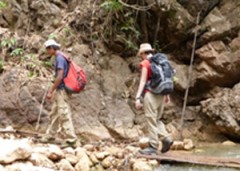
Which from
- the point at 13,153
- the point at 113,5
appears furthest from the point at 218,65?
the point at 13,153

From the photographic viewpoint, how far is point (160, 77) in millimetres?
6398

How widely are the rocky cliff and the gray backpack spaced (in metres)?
2.34

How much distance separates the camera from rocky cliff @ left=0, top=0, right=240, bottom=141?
28.5ft

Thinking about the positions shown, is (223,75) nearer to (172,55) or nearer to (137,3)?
(172,55)

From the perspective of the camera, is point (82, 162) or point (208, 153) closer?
point (82, 162)

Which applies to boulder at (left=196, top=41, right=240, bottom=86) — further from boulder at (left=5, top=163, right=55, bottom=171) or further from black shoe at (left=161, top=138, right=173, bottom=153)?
boulder at (left=5, top=163, right=55, bottom=171)

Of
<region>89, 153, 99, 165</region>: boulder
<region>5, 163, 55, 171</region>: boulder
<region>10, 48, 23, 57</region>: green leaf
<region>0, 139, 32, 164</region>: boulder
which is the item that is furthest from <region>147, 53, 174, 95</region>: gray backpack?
<region>10, 48, 23, 57</region>: green leaf

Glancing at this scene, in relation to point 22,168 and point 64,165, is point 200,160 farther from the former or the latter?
point 22,168

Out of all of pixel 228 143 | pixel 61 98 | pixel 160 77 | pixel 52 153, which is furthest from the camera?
pixel 228 143

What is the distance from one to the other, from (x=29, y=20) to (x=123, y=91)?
335cm

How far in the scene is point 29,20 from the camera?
1076 cm

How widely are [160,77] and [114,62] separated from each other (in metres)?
3.43

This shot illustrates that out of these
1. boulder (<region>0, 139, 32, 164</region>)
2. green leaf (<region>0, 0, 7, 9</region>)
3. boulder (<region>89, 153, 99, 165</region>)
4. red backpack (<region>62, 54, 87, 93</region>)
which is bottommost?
boulder (<region>89, 153, 99, 165</region>)

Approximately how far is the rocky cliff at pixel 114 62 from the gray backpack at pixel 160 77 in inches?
91.9
